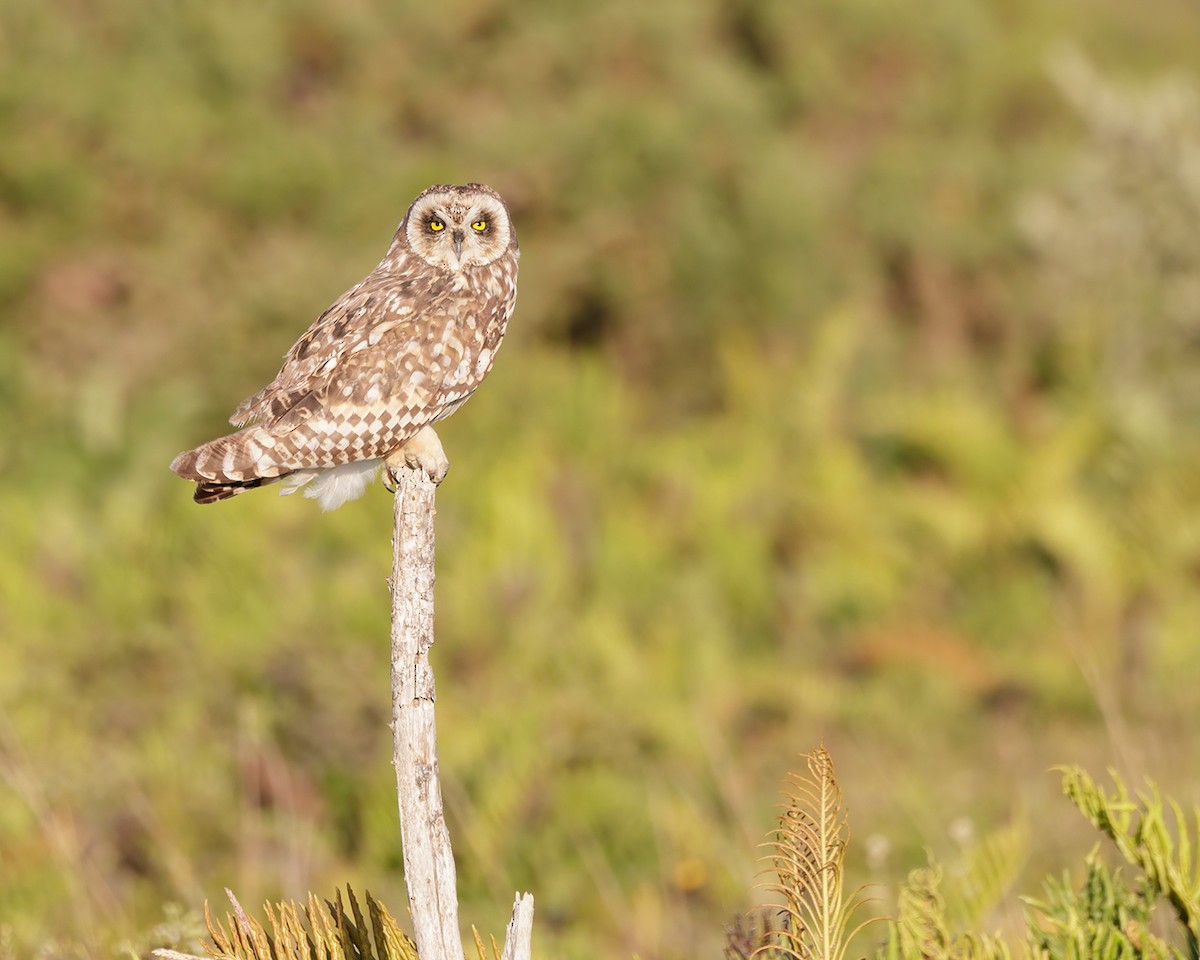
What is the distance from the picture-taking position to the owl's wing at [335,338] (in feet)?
9.59

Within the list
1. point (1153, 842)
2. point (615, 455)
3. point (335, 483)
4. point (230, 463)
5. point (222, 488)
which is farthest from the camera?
point (615, 455)

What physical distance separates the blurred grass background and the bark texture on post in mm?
816

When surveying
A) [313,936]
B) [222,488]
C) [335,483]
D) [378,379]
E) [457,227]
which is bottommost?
[313,936]

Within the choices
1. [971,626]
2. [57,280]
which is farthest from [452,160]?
[971,626]

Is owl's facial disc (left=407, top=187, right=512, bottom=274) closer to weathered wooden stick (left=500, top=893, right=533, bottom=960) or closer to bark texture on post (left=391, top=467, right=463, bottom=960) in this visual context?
bark texture on post (left=391, top=467, right=463, bottom=960)

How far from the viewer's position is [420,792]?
213 cm

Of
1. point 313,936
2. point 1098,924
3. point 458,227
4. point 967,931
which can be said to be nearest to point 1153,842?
point 1098,924

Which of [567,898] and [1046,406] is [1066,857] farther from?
[1046,406]

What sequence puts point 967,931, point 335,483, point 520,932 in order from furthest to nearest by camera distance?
point 335,483 < point 967,931 < point 520,932

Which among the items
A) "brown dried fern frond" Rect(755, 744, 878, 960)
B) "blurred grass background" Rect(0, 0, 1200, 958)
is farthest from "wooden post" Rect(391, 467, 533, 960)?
"blurred grass background" Rect(0, 0, 1200, 958)

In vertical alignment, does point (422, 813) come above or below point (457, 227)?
below

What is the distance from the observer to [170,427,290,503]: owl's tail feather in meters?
2.72

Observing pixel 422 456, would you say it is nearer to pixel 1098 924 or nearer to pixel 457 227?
pixel 457 227

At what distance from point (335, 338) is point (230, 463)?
42 cm
